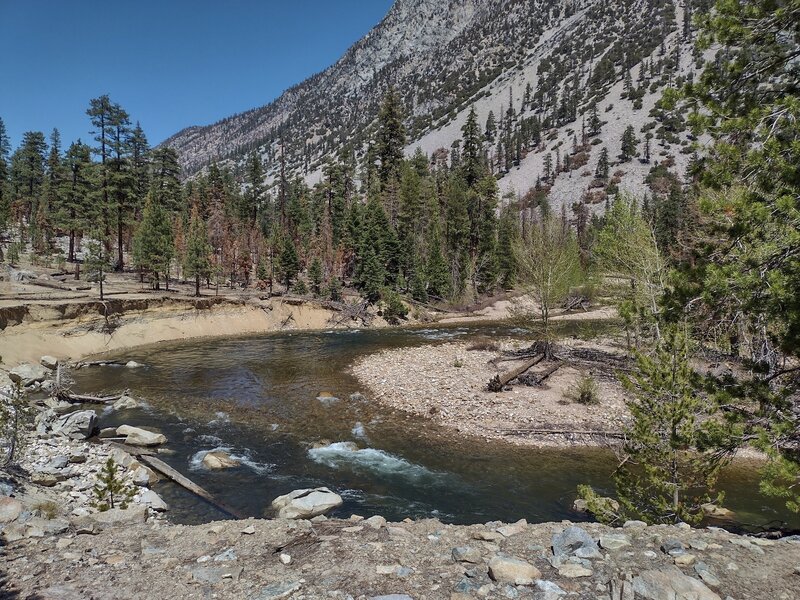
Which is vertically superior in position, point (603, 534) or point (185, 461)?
point (603, 534)

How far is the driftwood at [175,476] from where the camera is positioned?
34.0 ft

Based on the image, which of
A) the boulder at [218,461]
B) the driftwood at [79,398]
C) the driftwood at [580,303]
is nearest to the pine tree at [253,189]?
the driftwood at [580,303]

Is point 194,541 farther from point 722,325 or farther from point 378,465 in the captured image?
point 722,325

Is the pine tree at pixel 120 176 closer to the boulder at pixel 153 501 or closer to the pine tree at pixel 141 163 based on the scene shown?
the pine tree at pixel 141 163

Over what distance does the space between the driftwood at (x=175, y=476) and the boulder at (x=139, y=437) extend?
0.38 m

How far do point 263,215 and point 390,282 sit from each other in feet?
184

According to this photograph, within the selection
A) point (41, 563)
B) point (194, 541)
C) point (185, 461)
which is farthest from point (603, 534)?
point (185, 461)

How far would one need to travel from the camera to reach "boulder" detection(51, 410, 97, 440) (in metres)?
13.8

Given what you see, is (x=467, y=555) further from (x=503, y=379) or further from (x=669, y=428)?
(x=503, y=379)

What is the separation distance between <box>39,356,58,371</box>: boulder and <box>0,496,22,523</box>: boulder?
888 inches

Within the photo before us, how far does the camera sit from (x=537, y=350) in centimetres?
2464

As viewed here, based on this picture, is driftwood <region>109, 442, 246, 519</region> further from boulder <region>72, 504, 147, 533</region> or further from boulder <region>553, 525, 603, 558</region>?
boulder <region>553, 525, 603, 558</region>

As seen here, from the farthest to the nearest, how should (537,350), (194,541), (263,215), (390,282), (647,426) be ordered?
1. (263,215)
2. (390,282)
3. (537,350)
4. (647,426)
5. (194,541)

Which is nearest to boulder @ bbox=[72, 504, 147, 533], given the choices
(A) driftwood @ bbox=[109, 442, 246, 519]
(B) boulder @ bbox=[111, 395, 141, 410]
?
(A) driftwood @ bbox=[109, 442, 246, 519]
